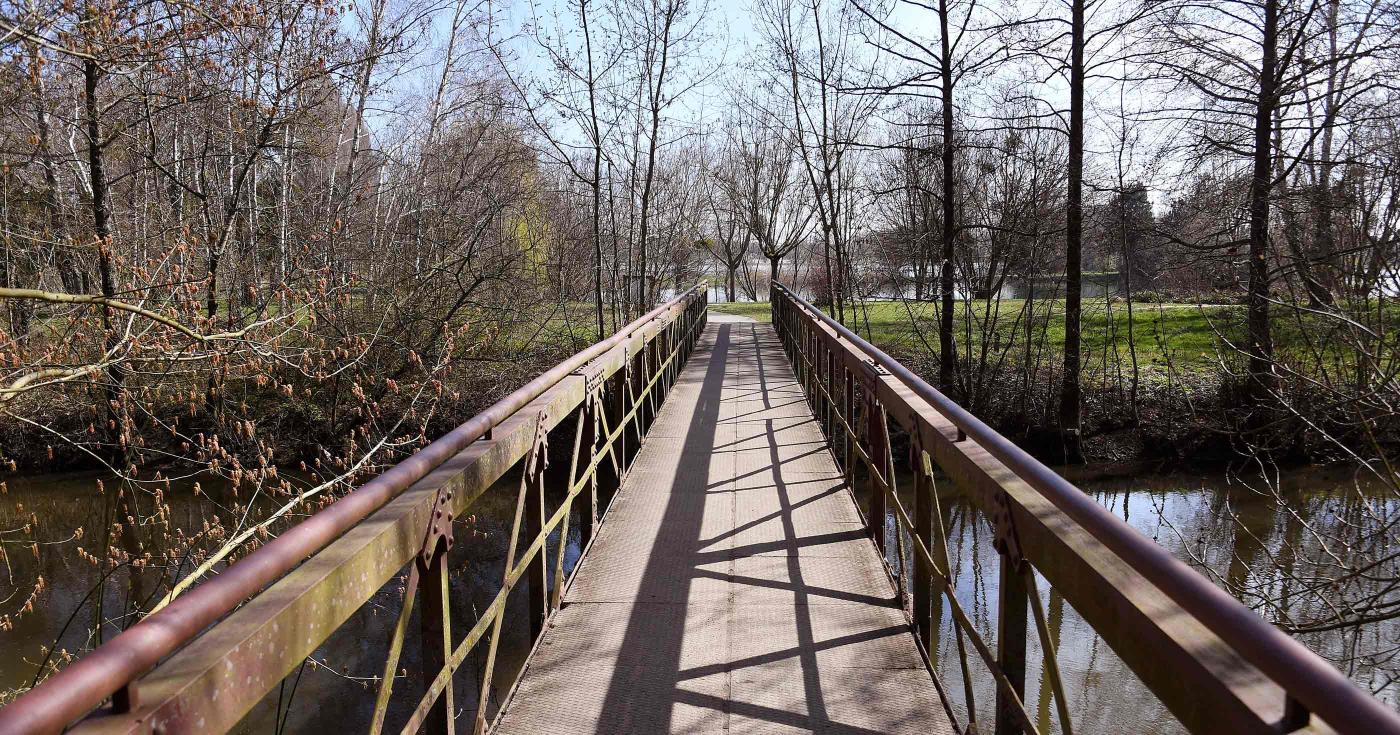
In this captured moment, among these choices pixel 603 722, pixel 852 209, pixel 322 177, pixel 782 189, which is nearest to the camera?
pixel 603 722

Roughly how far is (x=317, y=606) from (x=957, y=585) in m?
7.95

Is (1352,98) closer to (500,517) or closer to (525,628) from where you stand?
(525,628)

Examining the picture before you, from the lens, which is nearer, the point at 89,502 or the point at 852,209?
the point at 89,502

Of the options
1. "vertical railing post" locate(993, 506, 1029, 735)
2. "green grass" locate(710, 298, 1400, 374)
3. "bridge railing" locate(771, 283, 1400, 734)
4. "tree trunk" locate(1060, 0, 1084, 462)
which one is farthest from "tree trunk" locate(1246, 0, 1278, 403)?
"vertical railing post" locate(993, 506, 1029, 735)

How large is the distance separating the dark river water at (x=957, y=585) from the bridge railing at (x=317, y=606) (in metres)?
2.09

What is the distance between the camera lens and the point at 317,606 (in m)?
1.74

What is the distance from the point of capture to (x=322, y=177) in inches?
746

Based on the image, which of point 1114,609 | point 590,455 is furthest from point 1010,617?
point 590,455

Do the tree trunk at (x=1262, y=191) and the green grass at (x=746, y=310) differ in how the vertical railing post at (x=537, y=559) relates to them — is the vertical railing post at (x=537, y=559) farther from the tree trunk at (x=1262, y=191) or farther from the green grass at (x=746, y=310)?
A: the green grass at (x=746, y=310)

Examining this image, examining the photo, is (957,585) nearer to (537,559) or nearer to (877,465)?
(877,465)

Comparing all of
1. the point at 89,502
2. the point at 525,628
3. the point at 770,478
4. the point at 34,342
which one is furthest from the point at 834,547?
the point at 89,502

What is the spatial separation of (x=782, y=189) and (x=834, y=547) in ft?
113

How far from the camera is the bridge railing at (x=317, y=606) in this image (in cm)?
117

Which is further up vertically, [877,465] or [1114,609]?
[1114,609]
